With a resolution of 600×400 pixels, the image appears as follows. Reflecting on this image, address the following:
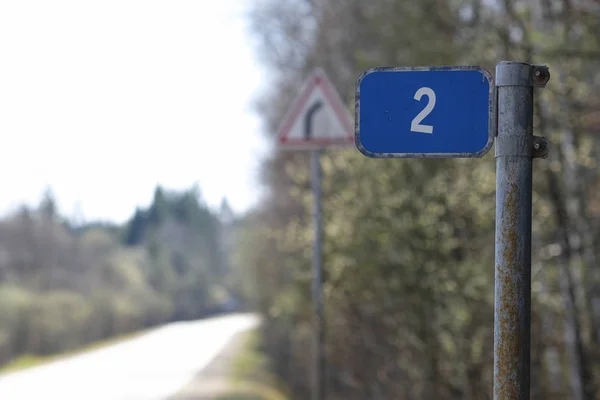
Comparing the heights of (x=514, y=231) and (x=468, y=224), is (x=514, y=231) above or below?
below

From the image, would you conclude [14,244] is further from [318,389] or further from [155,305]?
[318,389]

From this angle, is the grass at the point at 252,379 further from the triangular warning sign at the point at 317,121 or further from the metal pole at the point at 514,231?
the metal pole at the point at 514,231

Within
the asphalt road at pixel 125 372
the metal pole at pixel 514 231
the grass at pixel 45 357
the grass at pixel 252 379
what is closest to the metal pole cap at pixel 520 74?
the metal pole at pixel 514 231

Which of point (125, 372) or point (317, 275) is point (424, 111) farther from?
point (125, 372)

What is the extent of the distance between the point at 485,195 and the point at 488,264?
83 centimetres

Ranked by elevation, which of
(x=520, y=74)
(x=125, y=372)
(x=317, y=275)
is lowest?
(x=125, y=372)

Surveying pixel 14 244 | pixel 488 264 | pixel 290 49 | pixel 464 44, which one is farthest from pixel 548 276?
pixel 14 244

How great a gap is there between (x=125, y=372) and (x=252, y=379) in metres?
3.97

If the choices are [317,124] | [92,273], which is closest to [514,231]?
[317,124]

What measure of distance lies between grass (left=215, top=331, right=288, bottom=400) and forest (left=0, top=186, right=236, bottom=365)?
5694 mm

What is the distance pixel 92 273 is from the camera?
4681cm

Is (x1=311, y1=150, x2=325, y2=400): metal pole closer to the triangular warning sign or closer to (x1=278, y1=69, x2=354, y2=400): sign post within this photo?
Result: (x1=278, y1=69, x2=354, y2=400): sign post

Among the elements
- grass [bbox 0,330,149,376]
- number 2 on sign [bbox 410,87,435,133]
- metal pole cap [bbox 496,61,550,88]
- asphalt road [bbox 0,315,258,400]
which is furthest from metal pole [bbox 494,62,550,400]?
grass [bbox 0,330,149,376]

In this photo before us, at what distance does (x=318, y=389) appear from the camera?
8164 millimetres
